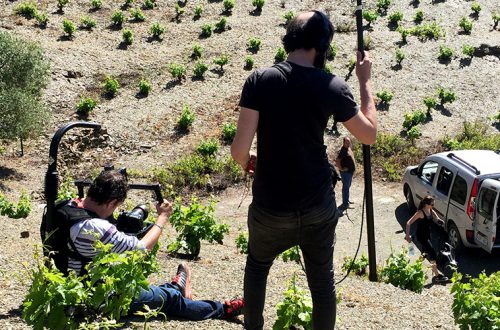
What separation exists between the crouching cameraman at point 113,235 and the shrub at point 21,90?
36.4 feet

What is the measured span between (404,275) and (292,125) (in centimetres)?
520

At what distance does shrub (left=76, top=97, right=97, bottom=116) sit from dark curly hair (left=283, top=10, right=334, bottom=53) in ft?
47.4

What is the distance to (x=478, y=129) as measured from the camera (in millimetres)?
17844

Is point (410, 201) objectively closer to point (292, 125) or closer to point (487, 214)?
point (487, 214)

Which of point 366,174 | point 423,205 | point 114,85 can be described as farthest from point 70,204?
point 114,85

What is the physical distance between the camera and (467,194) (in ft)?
37.0

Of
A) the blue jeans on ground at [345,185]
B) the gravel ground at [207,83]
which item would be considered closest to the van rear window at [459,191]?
the gravel ground at [207,83]

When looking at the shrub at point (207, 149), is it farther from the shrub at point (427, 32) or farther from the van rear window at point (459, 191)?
the shrub at point (427, 32)

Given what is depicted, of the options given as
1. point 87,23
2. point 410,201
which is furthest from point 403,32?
point 87,23

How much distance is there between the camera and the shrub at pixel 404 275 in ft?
28.3

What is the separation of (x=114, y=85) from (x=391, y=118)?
7.71 metres

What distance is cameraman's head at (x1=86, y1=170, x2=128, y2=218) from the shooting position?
5.12 m

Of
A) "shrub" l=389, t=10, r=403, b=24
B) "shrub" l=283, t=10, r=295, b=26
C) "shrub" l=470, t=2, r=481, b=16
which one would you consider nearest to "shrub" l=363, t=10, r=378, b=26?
"shrub" l=389, t=10, r=403, b=24

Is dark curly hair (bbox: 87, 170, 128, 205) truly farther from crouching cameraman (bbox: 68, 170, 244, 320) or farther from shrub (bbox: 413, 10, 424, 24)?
shrub (bbox: 413, 10, 424, 24)
